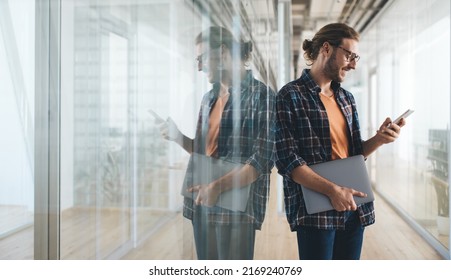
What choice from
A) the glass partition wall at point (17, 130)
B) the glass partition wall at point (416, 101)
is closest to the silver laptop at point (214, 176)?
the glass partition wall at point (17, 130)

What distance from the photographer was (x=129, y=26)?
1363mm

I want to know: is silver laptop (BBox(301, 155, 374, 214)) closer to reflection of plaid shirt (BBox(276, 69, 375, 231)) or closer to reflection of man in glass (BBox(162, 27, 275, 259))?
reflection of plaid shirt (BBox(276, 69, 375, 231))

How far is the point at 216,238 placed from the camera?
125 cm

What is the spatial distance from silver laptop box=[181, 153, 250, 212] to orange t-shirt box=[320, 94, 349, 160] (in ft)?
0.81

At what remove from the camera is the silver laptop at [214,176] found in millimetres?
1234

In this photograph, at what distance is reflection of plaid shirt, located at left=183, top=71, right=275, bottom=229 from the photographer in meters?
1.21

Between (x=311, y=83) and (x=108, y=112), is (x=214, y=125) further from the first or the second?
(x=108, y=112)

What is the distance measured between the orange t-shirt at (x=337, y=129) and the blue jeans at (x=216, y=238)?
317 millimetres

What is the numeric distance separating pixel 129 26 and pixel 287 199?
672mm

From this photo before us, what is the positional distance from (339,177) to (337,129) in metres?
0.12

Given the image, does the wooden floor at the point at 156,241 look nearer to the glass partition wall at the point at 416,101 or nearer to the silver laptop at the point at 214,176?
the silver laptop at the point at 214,176

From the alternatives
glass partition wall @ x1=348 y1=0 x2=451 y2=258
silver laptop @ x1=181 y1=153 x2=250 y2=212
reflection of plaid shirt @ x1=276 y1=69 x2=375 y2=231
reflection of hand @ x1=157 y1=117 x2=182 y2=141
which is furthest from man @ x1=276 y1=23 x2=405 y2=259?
glass partition wall @ x1=348 y1=0 x2=451 y2=258

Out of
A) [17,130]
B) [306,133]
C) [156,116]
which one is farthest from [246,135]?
[17,130]

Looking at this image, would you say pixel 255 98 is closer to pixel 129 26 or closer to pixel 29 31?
pixel 129 26
